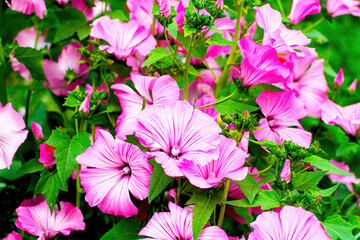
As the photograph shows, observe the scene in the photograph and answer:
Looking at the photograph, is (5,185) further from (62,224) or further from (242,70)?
(242,70)

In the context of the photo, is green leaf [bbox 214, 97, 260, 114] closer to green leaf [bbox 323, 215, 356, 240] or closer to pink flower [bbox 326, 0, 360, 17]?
green leaf [bbox 323, 215, 356, 240]

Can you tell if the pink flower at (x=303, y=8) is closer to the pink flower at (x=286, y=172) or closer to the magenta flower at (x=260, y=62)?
the magenta flower at (x=260, y=62)

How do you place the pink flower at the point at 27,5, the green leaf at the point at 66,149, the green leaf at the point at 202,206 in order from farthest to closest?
1. the pink flower at the point at 27,5
2. the green leaf at the point at 66,149
3. the green leaf at the point at 202,206

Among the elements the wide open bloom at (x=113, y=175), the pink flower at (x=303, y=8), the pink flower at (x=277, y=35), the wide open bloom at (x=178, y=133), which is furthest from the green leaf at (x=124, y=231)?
the pink flower at (x=303, y=8)

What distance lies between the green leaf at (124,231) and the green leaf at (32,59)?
0.39 m

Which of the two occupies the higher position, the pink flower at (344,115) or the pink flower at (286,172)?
the pink flower at (286,172)

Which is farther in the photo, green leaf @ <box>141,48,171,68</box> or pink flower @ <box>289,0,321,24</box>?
pink flower @ <box>289,0,321,24</box>

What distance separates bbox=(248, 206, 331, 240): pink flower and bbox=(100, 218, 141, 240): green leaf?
193mm

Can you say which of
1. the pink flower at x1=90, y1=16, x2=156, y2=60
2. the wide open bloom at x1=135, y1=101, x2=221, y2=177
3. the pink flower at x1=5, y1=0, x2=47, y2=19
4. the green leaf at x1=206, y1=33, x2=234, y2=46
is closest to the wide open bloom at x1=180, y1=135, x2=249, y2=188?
the wide open bloom at x1=135, y1=101, x2=221, y2=177

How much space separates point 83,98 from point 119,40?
0.13m

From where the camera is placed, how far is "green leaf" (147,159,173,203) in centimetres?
58

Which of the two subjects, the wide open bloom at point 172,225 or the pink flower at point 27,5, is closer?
the wide open bloom at point 172,225

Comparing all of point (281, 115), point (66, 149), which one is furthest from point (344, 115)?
point (66, 149)

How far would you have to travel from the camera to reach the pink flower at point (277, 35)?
645 mm
